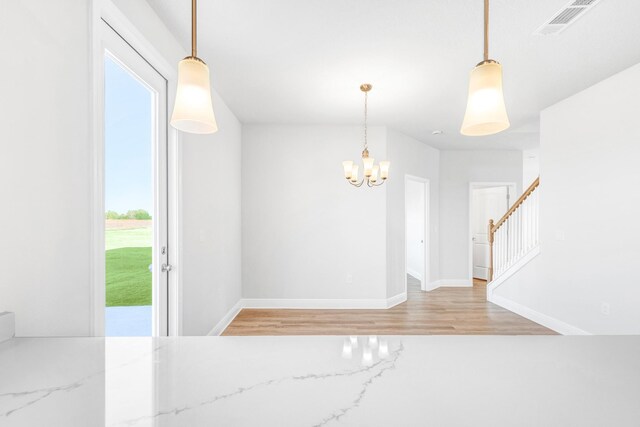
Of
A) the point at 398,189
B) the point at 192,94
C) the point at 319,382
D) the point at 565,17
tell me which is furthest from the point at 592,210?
the point at 192,94

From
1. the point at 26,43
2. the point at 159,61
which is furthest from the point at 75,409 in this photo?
the point at 159,61

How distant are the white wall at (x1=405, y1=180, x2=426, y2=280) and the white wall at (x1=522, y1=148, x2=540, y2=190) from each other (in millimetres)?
2064

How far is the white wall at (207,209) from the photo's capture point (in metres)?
2.23

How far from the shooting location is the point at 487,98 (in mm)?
953

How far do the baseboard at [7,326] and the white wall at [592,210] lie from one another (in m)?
4.19

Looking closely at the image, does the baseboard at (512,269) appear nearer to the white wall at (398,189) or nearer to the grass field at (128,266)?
the white wall at (398,189)

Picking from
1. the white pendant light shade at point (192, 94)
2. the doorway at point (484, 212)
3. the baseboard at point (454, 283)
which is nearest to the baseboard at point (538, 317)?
the baseboard at point (454, 283)

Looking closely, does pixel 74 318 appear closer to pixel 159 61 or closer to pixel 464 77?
pixel 159 61

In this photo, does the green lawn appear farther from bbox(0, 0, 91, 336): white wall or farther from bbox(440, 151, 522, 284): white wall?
bbox(440, 151, 522, 284): white wall

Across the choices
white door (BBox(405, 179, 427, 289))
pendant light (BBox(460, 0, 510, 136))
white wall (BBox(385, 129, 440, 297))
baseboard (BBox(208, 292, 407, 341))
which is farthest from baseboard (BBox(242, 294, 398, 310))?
pendant light (BBox(460, 0, 510, 136))

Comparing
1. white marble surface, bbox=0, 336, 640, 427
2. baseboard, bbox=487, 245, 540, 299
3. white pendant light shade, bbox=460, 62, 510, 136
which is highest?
white pendant light shade, bbox=460, 62, 510, 136

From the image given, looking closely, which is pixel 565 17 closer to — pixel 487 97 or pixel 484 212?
pixel 487 97

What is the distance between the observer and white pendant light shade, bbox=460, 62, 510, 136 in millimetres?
949

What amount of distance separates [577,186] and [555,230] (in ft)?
1.81
